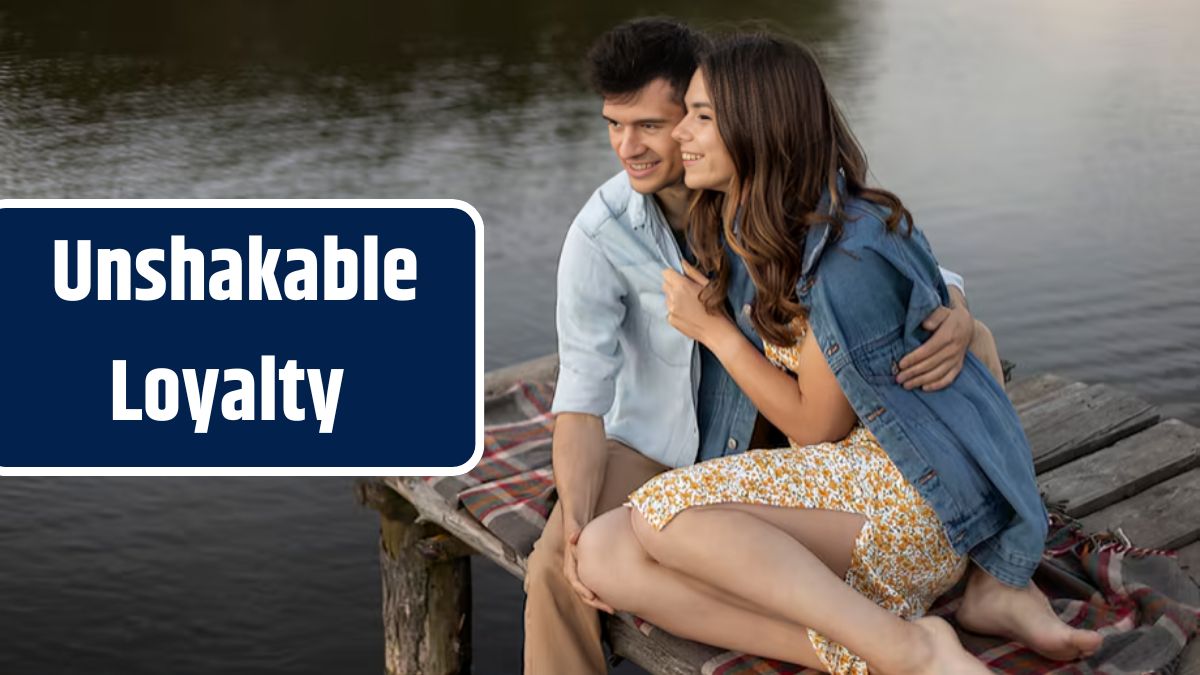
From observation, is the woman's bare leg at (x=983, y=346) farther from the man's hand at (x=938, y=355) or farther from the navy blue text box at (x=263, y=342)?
the navy blue text box at (x=263, y=342)

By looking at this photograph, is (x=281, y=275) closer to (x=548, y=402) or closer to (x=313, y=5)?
(x=548, y=402)

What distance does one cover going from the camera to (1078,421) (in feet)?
14.0

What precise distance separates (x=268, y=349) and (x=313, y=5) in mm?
13007

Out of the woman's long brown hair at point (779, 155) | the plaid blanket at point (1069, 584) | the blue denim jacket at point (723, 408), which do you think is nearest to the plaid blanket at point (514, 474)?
the plaid blanket at point (1069, 584)

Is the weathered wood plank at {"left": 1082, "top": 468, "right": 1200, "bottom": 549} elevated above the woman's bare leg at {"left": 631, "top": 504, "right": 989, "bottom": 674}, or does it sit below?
below

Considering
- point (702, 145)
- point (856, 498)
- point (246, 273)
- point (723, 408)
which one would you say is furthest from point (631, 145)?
point (246, 273)

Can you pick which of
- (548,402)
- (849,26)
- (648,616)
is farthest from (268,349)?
(849,26)

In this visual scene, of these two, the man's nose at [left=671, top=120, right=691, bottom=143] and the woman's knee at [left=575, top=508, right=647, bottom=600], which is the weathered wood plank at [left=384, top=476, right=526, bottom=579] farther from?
the man's nose at [left=671, top=120, right=691, bottom=143]

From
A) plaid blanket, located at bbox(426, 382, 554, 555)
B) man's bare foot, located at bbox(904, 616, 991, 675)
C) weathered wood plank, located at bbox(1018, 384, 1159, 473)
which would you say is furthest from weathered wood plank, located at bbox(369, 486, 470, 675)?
man's bare foot, located at bbox(904, 616, 991, 675)

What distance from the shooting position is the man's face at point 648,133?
3271mm

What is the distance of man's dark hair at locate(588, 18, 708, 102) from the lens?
3262 mm

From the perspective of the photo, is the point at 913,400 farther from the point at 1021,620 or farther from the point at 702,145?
the point at 702,145

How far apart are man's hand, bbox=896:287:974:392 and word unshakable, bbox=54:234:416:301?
160 cm

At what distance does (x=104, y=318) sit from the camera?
4.23 metres
